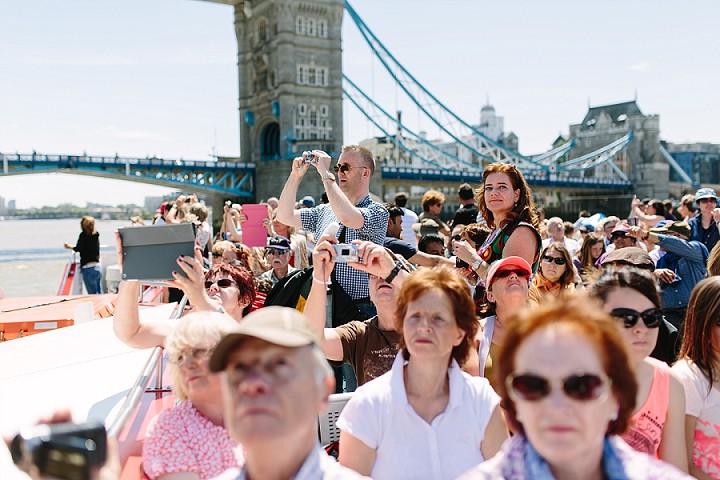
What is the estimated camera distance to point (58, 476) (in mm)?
912

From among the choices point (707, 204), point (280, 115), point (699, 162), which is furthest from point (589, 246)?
point (699, 162)

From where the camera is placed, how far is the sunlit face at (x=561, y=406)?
3.18 feet

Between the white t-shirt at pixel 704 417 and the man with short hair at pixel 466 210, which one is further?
the man with short hair at pixel 466 210

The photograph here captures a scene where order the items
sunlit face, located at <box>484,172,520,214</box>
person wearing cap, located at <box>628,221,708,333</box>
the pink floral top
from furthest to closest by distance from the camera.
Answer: person wearing cap, located at <box>628,221,708,333</box> → sunlit face, located at <box>484,172,520,214</box> → the pink floral top

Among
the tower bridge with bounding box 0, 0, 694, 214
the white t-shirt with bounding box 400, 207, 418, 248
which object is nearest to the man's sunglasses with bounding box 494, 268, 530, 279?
the white t-shirt with bounding box 400, 207, 418, 248

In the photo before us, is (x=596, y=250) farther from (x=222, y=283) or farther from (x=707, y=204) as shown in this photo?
(x=222, y=283)

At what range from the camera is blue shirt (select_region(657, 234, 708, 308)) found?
3.38 meters

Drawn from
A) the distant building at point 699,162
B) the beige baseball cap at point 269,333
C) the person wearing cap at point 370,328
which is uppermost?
the distant building at point 699,162

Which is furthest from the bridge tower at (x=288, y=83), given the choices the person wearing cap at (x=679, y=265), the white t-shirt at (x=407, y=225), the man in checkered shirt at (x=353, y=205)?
the man in checkered shirt at (x=353, y=205)

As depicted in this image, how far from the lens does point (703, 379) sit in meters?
1.66

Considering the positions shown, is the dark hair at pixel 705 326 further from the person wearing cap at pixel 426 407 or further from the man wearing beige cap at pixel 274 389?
the man wearing beige cap at pixel 274 389

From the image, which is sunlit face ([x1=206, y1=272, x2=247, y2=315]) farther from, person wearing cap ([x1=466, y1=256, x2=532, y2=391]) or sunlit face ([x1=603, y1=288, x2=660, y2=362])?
sunlit face ([x1=603, y1=288, x2=660, y2=362])

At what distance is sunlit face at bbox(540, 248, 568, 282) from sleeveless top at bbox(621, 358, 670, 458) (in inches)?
64.1

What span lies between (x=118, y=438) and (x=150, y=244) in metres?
0.56
